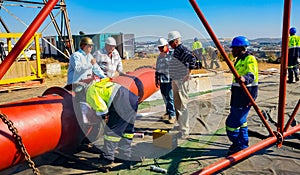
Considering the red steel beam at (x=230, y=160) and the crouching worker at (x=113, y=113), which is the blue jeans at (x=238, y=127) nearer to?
the red steel beam at (x=230, y=160)

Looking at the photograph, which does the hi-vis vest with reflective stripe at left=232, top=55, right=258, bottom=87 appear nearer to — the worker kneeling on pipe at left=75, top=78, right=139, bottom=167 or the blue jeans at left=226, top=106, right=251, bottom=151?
the blue jeans at left=226, top=106, right=251, bottom=151

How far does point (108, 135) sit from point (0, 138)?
1.23 metres

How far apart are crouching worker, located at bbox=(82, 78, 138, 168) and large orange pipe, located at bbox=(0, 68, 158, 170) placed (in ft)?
1.14

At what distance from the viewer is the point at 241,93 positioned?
12.3ft

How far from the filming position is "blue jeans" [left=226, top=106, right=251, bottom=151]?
379cm

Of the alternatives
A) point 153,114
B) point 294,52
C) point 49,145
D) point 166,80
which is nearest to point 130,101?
point 49,145

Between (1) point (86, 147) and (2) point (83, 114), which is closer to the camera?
(2) point (83, 114)

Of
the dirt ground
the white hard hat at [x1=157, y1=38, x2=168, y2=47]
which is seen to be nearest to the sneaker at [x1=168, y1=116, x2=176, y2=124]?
the dirt ground

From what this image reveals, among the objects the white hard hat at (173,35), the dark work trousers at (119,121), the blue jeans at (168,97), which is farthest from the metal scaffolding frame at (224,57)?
the blue jeans at (168,97)

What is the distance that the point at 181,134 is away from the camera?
4.64 meters

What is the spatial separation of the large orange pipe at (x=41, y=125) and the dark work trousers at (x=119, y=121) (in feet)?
1.28

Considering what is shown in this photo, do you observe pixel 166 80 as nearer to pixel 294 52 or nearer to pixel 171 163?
pixel 171 163

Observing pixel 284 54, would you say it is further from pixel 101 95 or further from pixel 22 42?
pixel 22 42

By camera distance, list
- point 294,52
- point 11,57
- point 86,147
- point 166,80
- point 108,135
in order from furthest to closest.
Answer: point 294,52 < point 166,80 < point 86,147 < point 108,135 < point 11,57
